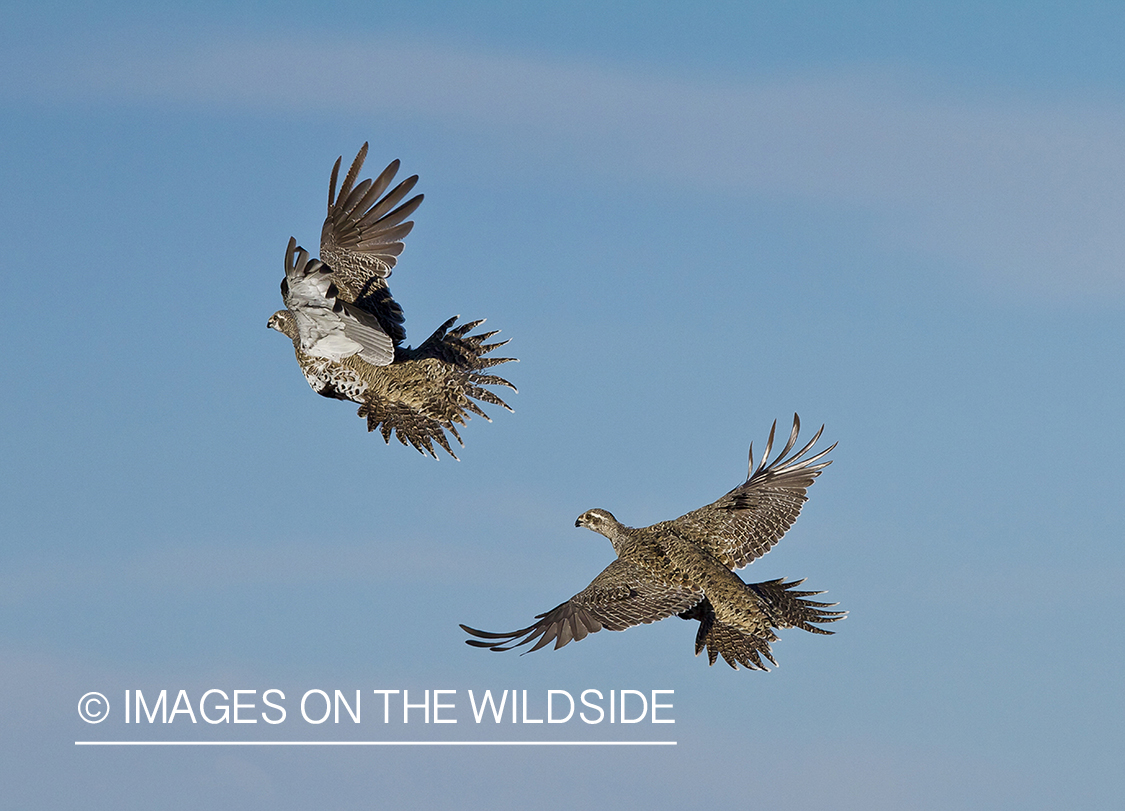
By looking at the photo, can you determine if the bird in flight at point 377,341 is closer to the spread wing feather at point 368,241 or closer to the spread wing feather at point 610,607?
the spread wing feather at point 368,241

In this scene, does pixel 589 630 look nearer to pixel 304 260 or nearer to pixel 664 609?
pixel 664 609

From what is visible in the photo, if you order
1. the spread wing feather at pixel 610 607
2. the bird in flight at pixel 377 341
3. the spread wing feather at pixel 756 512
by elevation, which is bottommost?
the spread wing feather at pixel 610 607

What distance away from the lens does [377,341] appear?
2022cm

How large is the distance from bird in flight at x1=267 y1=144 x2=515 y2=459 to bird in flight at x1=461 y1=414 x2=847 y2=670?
2810 millimetres

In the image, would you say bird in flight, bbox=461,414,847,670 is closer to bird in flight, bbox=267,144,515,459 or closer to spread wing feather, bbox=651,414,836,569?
spread wing feather, bbox=651,414,836,569

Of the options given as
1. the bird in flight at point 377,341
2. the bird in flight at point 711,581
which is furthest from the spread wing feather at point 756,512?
the bird in flight at point 377,341

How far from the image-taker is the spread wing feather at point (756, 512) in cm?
2045

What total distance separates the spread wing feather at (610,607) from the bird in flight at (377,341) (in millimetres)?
2859

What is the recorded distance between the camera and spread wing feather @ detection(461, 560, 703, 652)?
58.1ft

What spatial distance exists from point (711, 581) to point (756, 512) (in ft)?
6.36

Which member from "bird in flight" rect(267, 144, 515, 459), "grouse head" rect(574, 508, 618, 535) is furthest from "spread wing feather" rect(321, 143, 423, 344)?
"grouse head" rect(574, 508, 618, 535)

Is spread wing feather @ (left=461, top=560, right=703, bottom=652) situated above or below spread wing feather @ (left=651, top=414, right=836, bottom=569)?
below

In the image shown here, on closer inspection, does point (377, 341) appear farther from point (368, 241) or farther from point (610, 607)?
→ point (610, 607)

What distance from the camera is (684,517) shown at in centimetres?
2089
